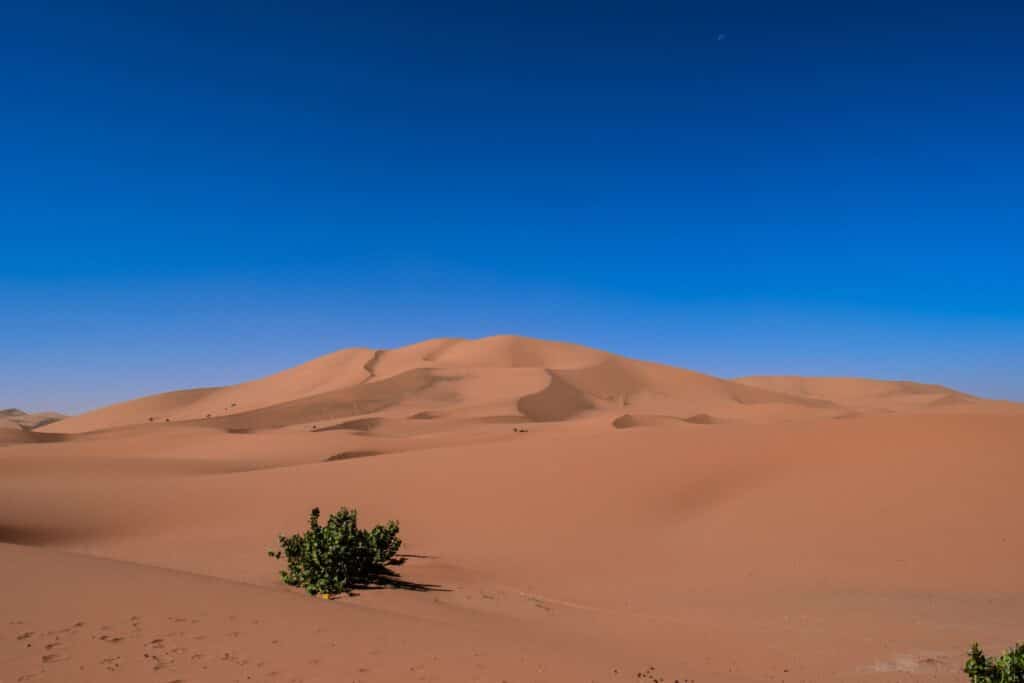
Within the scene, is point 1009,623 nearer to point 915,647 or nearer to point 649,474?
point 915,647

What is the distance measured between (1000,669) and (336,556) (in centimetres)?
669

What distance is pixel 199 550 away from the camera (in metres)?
12.0

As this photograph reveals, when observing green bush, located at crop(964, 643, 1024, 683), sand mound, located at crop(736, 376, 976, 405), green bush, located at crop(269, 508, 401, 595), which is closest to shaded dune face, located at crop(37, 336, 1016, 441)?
sand mound, located at crop(736, 376, 976, 405)

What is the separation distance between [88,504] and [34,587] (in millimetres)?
10611

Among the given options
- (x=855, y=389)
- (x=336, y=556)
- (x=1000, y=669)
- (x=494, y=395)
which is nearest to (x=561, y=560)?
(x=336, y=556)

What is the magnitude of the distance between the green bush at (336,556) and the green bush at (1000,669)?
6327 millimetres

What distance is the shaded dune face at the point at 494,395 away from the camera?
1676 inches

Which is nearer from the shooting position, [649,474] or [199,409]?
[649,474]

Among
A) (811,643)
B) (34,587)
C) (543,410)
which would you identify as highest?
(543,410)

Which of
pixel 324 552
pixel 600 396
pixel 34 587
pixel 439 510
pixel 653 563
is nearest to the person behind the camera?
pixel 34 587

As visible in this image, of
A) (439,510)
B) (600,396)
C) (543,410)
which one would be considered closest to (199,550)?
(439,510)

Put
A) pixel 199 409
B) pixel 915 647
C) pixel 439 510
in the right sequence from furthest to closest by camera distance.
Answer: pixel 199 409
pixel 439 510
pixel 915 647

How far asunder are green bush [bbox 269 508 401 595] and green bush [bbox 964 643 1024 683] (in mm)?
6327

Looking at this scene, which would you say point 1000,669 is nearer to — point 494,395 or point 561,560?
point 561,560
